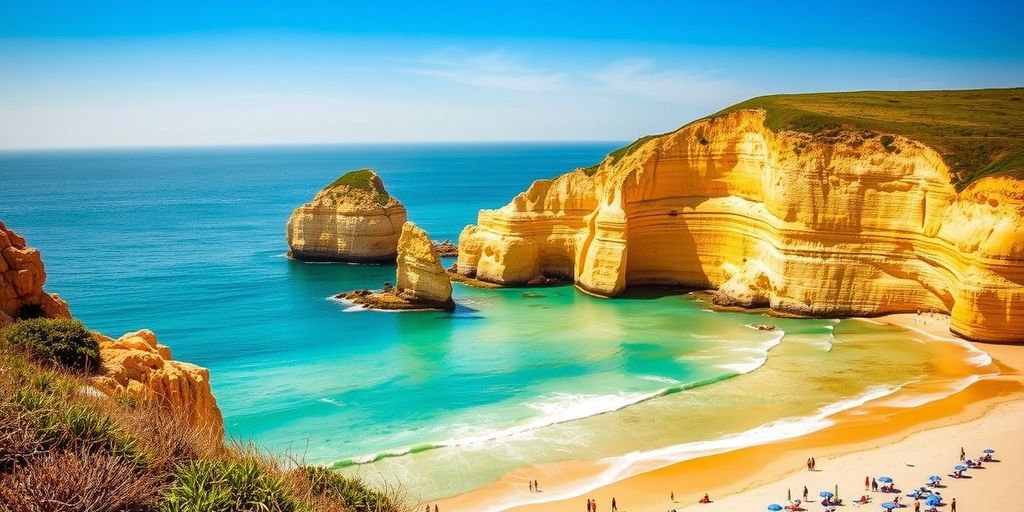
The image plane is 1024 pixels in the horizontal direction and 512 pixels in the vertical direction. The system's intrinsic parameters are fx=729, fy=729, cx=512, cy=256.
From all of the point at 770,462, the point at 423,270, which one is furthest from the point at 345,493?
the point at 423,270

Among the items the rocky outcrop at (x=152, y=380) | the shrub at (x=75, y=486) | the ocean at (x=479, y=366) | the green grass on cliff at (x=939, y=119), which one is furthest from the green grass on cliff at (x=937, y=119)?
the shrub at (x=75, y=486)

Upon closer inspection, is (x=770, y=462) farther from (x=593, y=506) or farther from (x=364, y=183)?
(x=364, y=183)

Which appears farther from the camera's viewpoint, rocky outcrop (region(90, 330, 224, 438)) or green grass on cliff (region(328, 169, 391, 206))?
green grass on cliff (region(328, 169, 391, 206))

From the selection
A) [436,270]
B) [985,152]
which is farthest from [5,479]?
[985,152]

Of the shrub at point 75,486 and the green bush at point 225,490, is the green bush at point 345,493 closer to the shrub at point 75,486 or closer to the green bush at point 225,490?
the green bush at point 225,490

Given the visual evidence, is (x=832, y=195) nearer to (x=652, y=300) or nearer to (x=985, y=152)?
(x=985, y=152)

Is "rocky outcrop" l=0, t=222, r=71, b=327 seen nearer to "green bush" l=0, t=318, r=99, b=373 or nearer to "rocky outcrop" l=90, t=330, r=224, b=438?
"green bush" l=0, t=318, r=99, b=373

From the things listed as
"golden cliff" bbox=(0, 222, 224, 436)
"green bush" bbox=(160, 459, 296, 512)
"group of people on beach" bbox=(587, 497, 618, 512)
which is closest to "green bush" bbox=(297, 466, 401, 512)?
"green bush" bbox=(160, 459, 296, 512)
